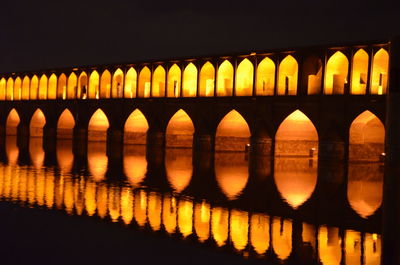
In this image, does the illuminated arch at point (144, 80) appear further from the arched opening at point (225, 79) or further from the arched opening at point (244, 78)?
the arched opening at point (244, 78)

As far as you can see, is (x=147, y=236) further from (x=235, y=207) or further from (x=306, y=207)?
(x=306, y=207)

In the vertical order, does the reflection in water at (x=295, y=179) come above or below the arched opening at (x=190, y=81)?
below

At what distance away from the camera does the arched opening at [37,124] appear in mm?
38125

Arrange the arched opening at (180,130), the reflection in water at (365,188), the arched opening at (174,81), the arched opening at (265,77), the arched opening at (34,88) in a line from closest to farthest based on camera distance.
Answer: the reflection in water at (365,188) → the arched opening at (265,77) → the arched opening at (180,130) → the arched opening at (174,81) → the arched opening at (34,88)

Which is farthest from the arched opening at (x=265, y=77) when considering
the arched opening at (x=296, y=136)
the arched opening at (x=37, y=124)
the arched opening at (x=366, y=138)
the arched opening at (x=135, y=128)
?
the arched opening at (x=37, y=124)

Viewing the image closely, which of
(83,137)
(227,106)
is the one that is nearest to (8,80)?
(83,137)

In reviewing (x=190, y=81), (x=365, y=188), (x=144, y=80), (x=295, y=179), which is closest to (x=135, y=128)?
(x=144, y=80)

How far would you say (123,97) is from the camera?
1262 inches

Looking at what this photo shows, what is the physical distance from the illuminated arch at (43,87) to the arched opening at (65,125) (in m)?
2.87

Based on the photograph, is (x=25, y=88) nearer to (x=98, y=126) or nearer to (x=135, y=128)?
(x=98, y=126)

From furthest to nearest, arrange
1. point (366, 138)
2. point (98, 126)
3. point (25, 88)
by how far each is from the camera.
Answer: point (25, 88) < point (98, 126) < point (366, 138)

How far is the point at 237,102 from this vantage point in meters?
25.0

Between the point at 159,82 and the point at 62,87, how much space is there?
9.30 metres

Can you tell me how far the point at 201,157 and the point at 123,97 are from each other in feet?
35.6
